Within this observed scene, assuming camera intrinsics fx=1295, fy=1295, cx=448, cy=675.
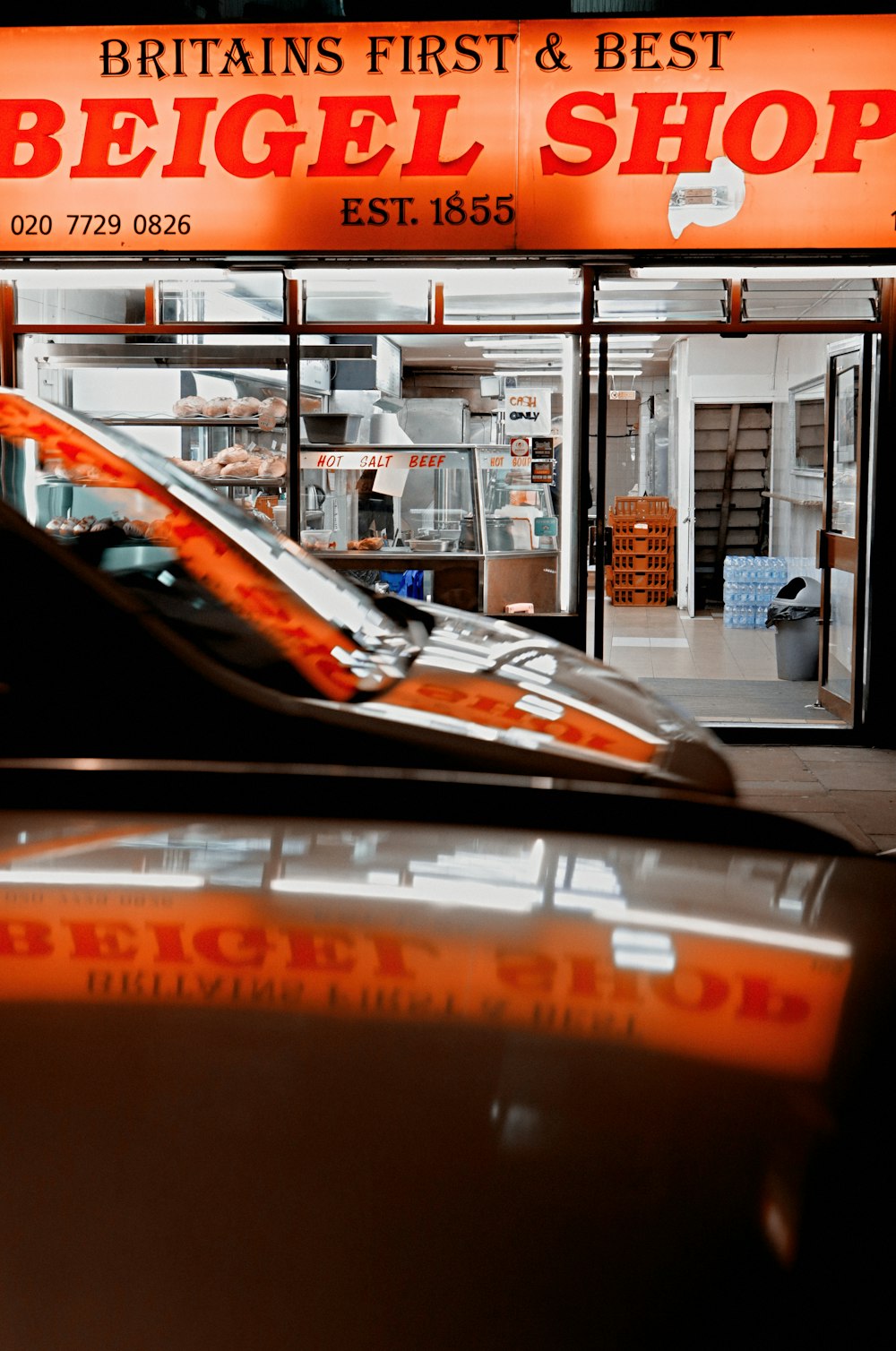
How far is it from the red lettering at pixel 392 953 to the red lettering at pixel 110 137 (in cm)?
745

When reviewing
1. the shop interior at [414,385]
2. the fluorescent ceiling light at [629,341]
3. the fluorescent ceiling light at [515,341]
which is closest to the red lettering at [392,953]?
the shop interior at [414,385]

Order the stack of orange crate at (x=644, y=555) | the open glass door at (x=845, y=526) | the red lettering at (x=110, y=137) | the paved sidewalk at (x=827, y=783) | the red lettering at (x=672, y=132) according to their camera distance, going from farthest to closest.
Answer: the stack of orange crate at (x=644, y=555) < the open glass door at (x=845, y=526) < the red lettering at (x=110, y=137) < the red lettering at (x=672, y=132) < the paved sidewalk at (x=827, y=783)

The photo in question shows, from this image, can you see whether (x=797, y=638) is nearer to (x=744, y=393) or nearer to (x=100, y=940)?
(x=744, y=393)

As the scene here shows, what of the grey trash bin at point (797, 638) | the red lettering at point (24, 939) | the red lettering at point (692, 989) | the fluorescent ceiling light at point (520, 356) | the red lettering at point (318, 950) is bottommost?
the grey trash bin at point (797, 638)

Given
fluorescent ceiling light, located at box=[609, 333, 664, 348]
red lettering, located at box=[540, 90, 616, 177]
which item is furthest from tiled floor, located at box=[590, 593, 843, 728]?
fluorescent ceiling light, located at box=[609, 333, 664, 348]

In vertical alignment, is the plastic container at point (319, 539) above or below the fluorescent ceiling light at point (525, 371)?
below

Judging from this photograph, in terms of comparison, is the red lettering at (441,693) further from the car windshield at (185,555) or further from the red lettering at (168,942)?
the red lettering at (168,942)

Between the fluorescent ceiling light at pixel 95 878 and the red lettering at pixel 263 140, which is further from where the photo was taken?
the red lettering at pixel 263 140

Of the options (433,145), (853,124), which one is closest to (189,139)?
(433,145)

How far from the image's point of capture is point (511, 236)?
748 centimetres

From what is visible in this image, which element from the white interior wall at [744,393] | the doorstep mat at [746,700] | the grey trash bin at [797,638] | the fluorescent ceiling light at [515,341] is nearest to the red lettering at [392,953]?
the fluorescent ceiling light at [515,341]

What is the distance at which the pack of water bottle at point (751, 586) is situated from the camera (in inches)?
563

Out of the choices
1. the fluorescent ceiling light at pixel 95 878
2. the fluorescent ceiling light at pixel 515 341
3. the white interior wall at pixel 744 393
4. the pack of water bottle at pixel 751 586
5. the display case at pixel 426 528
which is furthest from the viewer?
the white interior wall at pixel 744 393

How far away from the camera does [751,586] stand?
1435 cm
